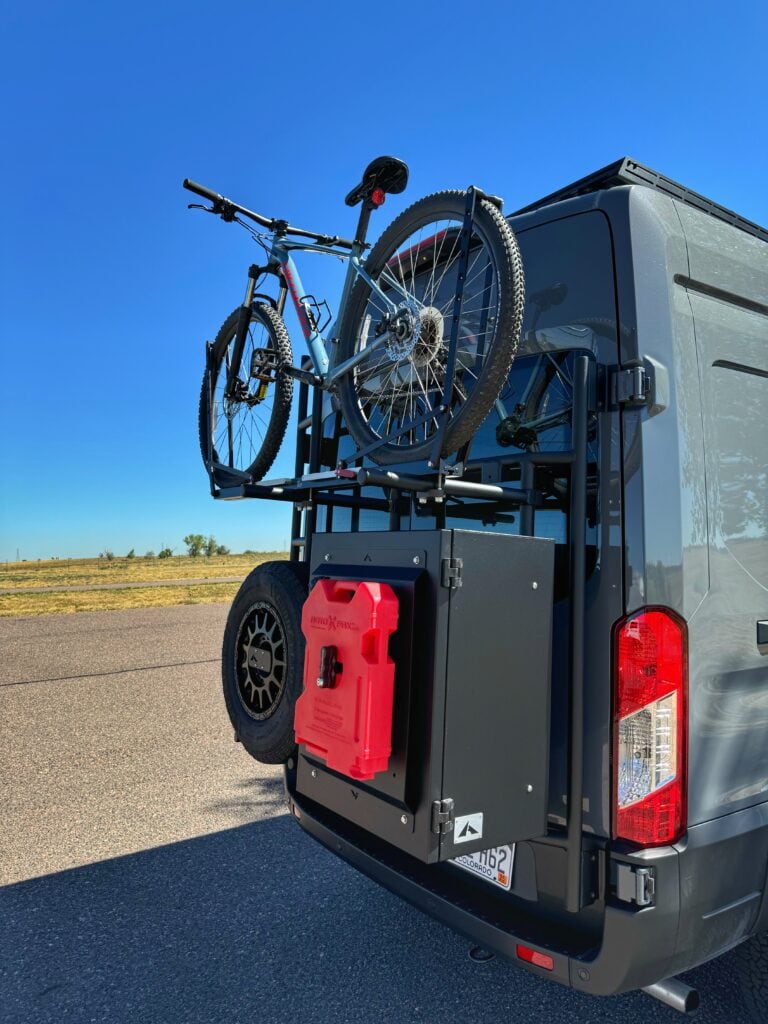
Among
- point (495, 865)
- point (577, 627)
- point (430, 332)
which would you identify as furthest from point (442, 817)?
point (430, 332)

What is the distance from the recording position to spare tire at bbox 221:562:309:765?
2424 millimetres

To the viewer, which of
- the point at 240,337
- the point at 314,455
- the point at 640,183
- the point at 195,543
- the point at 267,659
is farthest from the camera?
the point at 195,543

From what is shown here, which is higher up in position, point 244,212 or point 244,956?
point 244,212

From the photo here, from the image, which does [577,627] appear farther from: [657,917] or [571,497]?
[657,917]

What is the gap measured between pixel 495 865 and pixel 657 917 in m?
0.48

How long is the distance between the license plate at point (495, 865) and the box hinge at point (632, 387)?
1.31 meters

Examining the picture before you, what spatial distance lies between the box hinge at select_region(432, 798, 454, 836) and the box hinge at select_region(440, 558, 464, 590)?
53cm

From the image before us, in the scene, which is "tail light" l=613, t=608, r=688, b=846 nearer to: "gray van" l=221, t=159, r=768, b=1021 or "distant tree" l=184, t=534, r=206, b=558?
"gray van" l=221, t=159, r=768, b=1021

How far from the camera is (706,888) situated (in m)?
1.84

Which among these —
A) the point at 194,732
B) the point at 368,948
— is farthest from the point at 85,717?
the point at 368,948

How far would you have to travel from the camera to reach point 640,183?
2.18 meters

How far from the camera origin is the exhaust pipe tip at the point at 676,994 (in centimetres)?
188

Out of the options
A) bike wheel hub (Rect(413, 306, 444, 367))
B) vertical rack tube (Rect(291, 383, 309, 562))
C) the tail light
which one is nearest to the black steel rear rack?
the tail light

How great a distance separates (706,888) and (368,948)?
1482 millimetres
